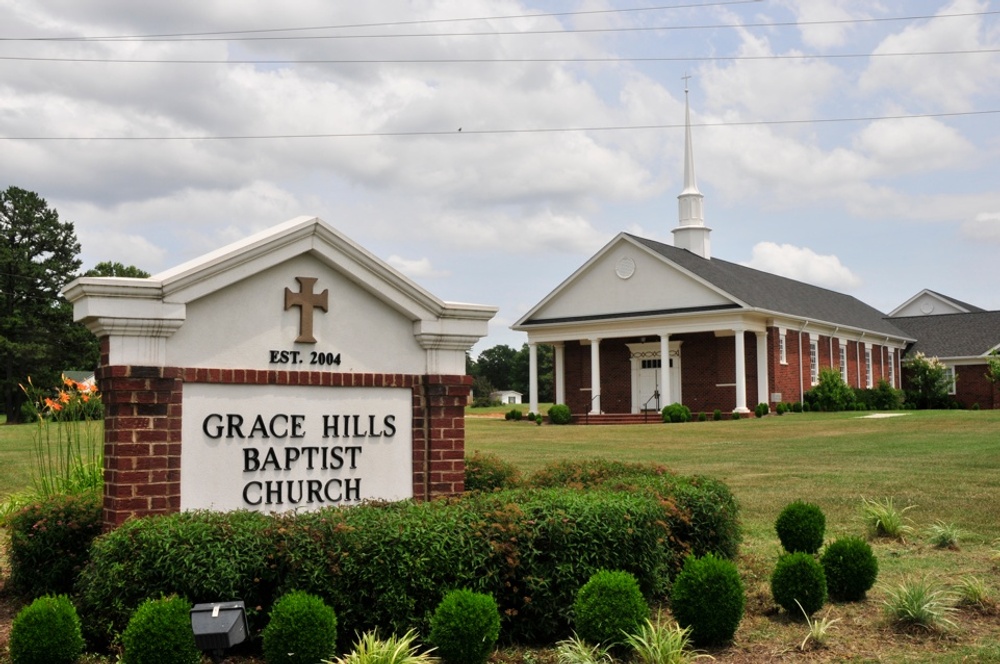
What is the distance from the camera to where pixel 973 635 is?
22.5 feet

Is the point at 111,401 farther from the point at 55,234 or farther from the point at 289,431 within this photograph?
the point at 55,234

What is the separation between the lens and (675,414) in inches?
1364

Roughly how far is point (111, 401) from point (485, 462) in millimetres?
4218

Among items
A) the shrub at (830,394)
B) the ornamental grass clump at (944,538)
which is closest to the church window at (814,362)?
the shrub at (830,394)

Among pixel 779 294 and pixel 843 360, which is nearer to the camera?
pixel 779 294

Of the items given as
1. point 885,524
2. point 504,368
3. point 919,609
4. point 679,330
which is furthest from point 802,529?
point 504,368

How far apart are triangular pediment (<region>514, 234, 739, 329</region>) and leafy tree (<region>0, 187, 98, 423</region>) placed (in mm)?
28389

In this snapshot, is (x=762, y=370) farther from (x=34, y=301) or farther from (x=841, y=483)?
(x=34, y=301)

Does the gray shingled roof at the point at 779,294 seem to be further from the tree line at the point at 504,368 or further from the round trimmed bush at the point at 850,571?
the tree line at the point at 504,368

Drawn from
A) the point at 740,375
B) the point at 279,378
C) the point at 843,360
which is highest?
the point at 843,360

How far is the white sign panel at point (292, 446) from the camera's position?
743 cm

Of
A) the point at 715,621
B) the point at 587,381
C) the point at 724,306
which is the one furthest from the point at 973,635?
the point at 587,381

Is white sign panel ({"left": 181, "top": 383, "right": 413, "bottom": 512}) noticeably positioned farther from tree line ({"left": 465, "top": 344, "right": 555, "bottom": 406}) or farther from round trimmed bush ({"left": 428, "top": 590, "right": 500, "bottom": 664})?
tree line ({"left": 465, "top": 344, "right": 555, "bottom": 406})

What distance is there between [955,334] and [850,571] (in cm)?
4872
